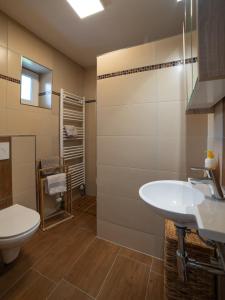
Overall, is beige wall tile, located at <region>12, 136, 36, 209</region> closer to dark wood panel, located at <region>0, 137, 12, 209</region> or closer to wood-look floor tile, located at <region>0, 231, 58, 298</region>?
dark wood panel, located at <region>0, 137, 12, 209</region>

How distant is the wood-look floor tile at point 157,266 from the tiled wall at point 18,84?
1.80m

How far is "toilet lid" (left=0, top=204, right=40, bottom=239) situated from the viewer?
4.09 ft

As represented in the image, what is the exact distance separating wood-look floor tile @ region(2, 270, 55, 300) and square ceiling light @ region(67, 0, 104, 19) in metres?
2.41

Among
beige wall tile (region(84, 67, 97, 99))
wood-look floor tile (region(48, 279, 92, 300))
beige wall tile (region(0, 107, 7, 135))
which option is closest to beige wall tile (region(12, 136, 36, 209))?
beige wall tile (region(0, 107, 7, 135))

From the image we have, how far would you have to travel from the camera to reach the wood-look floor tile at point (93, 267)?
129 cm

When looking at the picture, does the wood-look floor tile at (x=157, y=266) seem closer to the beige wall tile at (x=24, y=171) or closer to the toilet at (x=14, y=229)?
the toilet at (x=14, y=229)

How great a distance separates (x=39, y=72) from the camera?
90.1 inches

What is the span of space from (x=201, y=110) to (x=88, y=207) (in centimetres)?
214

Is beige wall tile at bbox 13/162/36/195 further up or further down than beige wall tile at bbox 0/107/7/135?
further down

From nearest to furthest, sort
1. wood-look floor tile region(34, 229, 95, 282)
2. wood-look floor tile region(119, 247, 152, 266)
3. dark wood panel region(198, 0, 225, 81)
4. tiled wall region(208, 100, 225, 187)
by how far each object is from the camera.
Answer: dark wood panel region(198, 0, 225, 81) → tiled wall region(208, 100, 225, 187) → wood-look floor tile region(34, 229, 95, 282) → wood-look floor tile region(119, 247, 152, 266)

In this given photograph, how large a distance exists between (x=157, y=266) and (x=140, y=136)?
1220 mm

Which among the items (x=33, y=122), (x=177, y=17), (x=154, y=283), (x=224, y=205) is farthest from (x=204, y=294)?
(x=177, y=17)

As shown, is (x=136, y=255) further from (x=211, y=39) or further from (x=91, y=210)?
(x=211, y=39)

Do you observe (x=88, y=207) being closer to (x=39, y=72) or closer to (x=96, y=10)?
(x=39, y=72)
